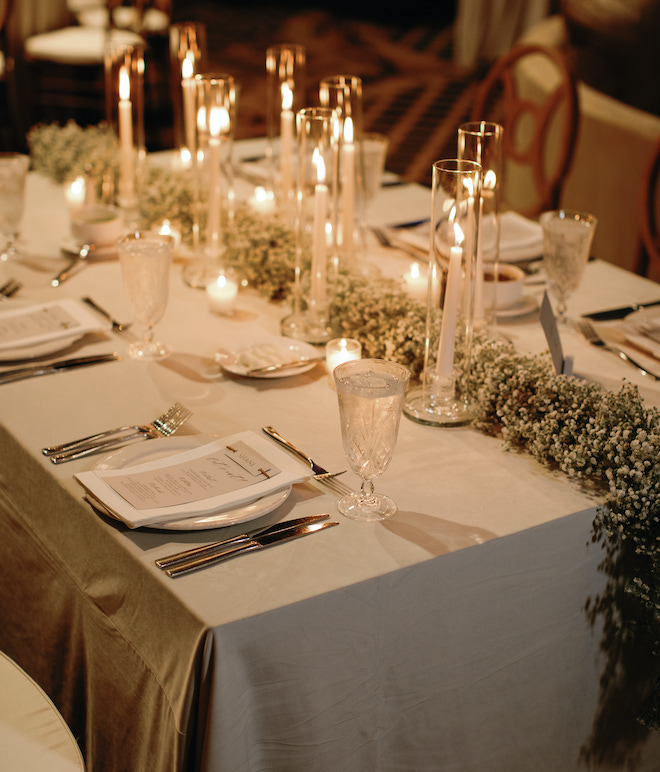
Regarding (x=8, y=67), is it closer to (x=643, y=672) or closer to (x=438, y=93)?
(x=438, y=93)

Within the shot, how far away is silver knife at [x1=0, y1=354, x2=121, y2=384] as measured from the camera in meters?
1.56

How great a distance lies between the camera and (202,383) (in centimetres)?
157

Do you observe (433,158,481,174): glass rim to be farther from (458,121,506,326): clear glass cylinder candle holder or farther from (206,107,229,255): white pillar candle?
(206,107,229,255): white pillar candle

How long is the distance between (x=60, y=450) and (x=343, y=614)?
0.52 metres

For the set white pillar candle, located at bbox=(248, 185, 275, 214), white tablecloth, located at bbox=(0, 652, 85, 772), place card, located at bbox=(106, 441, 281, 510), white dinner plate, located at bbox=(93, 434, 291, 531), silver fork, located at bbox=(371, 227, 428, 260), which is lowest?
white tablecloth, located at bbox=(0, 652, 85, 772)

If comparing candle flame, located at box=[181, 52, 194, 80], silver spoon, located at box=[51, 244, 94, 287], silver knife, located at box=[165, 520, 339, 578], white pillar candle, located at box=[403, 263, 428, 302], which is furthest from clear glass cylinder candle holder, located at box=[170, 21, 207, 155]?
silver knife, located at box=[165, 520, 339, 578]

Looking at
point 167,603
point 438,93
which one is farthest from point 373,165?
point 438,93

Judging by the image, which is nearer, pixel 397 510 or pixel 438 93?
pixel 397 510

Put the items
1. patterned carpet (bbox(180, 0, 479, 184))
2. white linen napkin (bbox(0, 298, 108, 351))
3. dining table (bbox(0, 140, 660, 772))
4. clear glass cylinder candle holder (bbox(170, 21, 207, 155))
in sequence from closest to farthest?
dining table (bbox(0, 140, 660, 772)) < white linen napkin (bbox(0, 298, 108, 351)) < clear glass cylinder candle holder (bbox(170, 21, 207, 155)) < patterned carpet (bbox(180, 0, 479, 184))

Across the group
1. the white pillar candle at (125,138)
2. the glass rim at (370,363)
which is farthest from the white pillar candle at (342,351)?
the white pillar candle at (125,138)

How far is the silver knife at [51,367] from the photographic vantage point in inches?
61.4

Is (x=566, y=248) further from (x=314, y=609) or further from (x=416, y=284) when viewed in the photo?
(x=314, y=609)

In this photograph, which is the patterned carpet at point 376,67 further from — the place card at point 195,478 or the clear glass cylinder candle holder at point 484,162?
the place card at point 195,478

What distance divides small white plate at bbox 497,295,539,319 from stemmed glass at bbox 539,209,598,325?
71 millimetres
